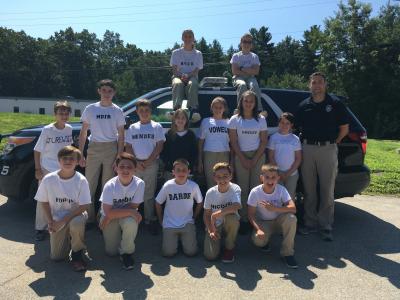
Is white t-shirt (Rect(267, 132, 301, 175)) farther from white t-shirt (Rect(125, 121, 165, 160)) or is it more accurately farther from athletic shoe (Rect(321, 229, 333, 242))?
white t-shirt (Rect(125, 121, 165, 160))

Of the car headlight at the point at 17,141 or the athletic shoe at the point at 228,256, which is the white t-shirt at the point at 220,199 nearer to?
the athletic shoe at the point at 228,256

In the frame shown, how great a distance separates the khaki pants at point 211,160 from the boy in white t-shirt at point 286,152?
0.58 meters

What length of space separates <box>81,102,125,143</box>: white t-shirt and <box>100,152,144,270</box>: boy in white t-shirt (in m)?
0.73

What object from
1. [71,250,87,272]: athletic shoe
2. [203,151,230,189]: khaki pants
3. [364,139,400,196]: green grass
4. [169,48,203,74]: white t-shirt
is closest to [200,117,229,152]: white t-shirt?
[203,151,230,189]: khaki pants

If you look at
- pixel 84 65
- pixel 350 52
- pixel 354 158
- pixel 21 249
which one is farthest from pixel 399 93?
pixel 84 65

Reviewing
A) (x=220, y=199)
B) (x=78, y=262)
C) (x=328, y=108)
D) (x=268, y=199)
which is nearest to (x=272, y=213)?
(x=268, y=199)

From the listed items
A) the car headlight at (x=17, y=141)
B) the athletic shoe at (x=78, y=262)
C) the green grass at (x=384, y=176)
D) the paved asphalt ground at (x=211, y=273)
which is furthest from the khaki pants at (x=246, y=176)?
the green grass at (x=384, y=176)

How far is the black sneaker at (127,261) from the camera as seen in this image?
427 centimetres

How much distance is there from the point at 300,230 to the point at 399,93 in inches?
1540

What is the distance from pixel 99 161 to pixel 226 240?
1849 mm

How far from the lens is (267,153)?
5504 millimetres

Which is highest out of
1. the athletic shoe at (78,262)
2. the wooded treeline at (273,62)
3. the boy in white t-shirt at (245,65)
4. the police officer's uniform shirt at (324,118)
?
the wooded treeline at (273,62)

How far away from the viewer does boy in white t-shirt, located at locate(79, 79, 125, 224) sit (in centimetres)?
522

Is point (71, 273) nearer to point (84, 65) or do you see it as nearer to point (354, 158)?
point (354, 158)
